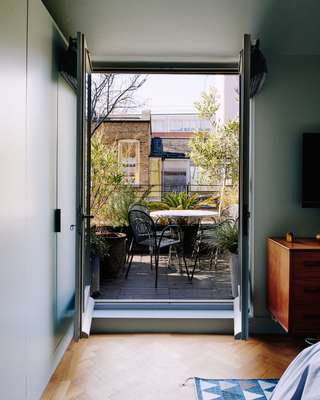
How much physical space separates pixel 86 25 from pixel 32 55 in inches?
35.6

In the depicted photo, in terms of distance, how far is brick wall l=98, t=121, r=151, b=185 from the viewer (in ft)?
20.7

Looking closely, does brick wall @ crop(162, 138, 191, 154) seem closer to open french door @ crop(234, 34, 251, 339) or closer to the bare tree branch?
the bare tree branch

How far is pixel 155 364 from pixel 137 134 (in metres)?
4.76

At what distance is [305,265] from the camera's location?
2.70 m

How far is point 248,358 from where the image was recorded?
277cm

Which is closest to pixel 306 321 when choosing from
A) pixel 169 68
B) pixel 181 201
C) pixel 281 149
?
pixel 281 149

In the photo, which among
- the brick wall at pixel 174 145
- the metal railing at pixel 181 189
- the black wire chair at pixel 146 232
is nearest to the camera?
the black wire chair at pixel 146 232

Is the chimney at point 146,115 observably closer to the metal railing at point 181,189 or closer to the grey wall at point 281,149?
the metal railing at point 181,189

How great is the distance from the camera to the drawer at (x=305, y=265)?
8.83 feet

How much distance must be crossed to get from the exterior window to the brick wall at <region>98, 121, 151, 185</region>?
99mm

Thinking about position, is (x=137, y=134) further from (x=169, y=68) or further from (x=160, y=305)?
(x=160, y=305)

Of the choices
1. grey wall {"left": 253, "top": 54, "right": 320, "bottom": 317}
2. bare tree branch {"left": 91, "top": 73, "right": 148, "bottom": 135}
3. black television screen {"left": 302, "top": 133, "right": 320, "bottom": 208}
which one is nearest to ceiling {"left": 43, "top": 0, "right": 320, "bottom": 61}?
grey wall {"left": 253, "top": 54, "right": 320, "bottom": 317}

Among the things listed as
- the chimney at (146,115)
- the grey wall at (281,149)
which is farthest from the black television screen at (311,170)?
the chimney at (146,115)

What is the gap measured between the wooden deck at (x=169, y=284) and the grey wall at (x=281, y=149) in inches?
45.9
